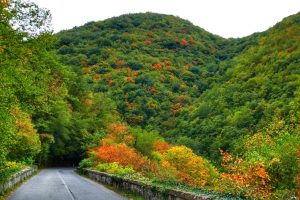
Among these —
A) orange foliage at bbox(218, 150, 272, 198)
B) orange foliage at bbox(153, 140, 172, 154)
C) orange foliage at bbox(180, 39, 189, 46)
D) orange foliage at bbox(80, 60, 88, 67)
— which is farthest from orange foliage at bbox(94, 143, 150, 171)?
orange foliage at bbox(180, 39, 189, 46)

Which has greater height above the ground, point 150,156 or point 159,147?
→ point 159,147

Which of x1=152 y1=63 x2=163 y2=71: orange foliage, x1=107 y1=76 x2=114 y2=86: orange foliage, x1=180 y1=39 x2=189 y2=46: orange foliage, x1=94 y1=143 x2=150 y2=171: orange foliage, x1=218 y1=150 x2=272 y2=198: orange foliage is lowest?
x1=94 y1=143 x2=150 y2=171: orange foliage

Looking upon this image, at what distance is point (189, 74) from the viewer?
10425cm

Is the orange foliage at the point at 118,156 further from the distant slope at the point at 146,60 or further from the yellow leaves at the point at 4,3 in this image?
the distant slope at the point at 146,60

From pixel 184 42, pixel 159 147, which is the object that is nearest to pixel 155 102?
pixel 159 147

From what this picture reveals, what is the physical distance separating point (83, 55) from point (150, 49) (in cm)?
2151

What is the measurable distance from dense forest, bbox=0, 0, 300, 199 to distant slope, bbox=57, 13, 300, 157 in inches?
11.9

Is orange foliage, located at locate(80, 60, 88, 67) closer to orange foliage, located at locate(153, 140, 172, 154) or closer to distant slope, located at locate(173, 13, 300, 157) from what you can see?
distant slope, located at locate(173, 13, 300, 157)

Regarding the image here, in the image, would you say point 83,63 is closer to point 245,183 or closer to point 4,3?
point 4,3

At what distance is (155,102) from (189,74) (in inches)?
652

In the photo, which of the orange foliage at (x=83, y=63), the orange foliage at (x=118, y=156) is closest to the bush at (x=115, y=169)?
the orange foliage at (x=118, y=156)

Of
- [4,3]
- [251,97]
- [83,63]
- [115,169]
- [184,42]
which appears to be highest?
[184,42]

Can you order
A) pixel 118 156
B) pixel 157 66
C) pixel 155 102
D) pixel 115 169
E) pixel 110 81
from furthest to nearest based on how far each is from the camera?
pixel 157 66
pixel 110 81
pixel 155 102
pixel 118 156
pixel 115 169

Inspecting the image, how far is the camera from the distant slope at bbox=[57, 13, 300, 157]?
6788 cm
